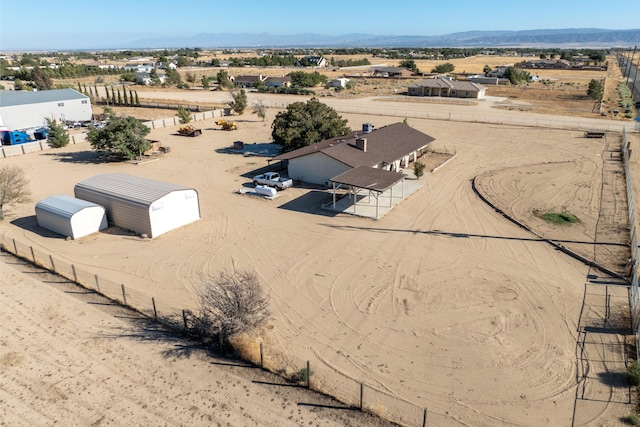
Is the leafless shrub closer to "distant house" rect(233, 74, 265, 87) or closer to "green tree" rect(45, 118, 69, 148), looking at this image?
"green tree" rect(45, 118, 69, 148)

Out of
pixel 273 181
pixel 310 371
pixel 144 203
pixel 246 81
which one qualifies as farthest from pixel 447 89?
pixel 310 371

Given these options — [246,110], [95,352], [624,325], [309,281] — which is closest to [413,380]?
[309,281]

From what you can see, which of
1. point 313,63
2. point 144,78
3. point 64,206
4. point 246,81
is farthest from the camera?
point 313,63

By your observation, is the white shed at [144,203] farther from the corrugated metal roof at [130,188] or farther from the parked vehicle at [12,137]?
the parked vehicle at [12,137]

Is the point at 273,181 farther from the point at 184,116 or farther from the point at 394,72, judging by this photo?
the point at 394,72

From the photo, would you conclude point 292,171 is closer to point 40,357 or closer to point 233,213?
point 233,213

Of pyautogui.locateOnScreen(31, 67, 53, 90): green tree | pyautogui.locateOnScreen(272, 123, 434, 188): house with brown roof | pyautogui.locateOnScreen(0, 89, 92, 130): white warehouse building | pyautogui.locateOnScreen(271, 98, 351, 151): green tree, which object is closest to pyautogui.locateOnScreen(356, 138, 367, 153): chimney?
pyautogui.locateOnScreen(272, 123, 434, 188): house with brown roof
